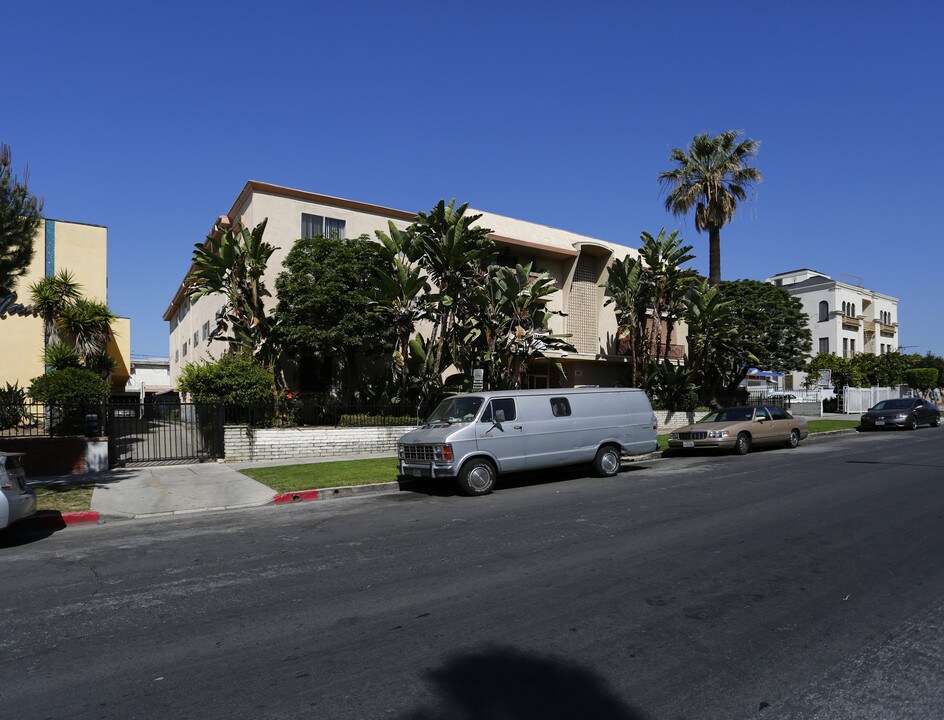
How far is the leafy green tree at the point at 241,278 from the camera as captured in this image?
18234 mm

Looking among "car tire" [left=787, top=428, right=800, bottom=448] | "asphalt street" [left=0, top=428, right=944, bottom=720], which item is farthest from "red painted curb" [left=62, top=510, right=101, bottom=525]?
"car tire" [left=787, top=428, right=800, bottom=448]

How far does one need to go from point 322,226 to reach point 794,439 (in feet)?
56.1

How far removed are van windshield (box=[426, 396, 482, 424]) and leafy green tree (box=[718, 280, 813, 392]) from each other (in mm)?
21551

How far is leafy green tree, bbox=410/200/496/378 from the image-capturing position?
19.5m

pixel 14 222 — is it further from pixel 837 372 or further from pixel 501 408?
pixel 837 372

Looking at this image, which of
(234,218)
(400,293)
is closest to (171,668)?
(400,293)

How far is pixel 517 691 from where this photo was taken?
3885 mm

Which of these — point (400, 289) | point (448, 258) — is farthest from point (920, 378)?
point (400, 289)

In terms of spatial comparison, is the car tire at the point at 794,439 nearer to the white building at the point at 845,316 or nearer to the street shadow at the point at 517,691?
the street shadow at the point at 517,691

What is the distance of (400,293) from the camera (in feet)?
62.9

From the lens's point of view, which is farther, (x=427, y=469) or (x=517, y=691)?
(x=427, y=469)

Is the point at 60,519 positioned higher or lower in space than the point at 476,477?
lower

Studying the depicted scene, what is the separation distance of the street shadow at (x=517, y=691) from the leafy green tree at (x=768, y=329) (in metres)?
28.8

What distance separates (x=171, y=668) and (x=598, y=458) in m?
10.7
